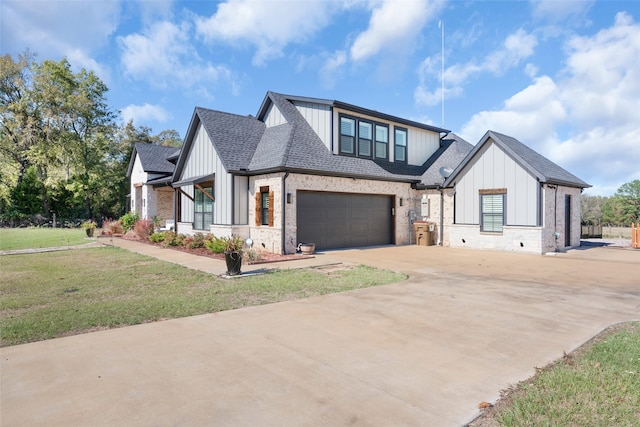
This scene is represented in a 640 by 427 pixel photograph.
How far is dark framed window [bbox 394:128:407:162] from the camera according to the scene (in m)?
20.2

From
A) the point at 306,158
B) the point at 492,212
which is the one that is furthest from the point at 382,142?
the point at 492,212

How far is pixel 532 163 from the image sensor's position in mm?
15930

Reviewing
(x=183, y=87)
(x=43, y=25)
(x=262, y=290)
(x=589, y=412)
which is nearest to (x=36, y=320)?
(x=262, y=290)

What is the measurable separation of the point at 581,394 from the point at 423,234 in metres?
15.8

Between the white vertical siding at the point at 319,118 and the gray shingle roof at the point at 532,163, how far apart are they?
655 centimetres

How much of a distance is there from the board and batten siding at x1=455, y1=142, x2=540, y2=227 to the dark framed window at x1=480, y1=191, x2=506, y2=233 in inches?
8.7

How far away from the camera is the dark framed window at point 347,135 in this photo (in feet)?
57.9

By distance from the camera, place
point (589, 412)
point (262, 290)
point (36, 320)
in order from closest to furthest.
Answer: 1. point (589, 412)
2. point (36, 320)
3. point (262, 290)

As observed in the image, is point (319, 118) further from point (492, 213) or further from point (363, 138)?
point (492, 213)

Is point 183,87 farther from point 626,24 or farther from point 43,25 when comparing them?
point 626,24

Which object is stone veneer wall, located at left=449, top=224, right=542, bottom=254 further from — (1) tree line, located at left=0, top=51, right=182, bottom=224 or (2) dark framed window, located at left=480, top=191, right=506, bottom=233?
(1) tree line, located at left=0, top=51, right=182, bottom=224

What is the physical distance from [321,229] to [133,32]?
431 inches

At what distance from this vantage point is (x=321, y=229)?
16516mm

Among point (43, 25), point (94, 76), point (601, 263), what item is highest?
point (94, 76)
